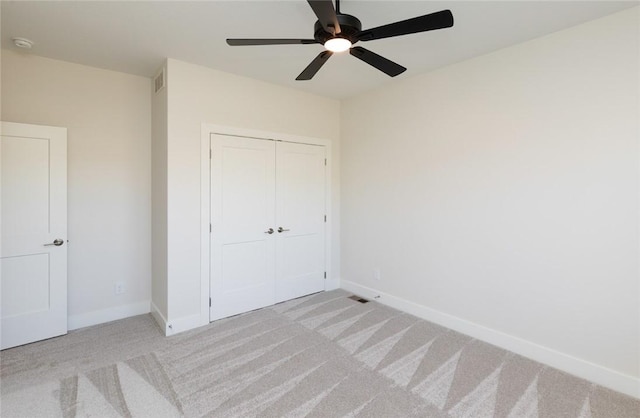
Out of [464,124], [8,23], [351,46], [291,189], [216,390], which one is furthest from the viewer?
[291,189]

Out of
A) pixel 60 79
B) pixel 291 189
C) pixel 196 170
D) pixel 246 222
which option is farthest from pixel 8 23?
pixel 291 189

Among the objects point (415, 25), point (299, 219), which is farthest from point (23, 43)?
point (415, 25)

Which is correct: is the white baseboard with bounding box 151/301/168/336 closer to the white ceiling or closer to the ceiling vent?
the ceiling vent

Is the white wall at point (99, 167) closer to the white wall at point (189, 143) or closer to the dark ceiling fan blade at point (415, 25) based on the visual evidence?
the white wall at point (189, 143)

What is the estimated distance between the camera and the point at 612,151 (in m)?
2.34

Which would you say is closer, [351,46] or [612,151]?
[351,46]

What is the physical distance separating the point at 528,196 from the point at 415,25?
1.83 metres

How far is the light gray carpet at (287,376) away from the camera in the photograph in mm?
2113

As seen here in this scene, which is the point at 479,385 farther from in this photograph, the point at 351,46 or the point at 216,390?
the point at 351,46

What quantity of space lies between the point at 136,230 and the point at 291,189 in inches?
72.7

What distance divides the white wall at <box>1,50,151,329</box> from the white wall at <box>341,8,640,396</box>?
2.85m

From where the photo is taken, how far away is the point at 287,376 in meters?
2.47

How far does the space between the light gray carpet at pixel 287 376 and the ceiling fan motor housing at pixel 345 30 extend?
239cm

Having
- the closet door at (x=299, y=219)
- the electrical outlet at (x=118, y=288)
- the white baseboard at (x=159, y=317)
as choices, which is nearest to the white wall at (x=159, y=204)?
the white baseboard at (x=159, y=317)
